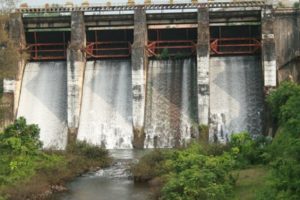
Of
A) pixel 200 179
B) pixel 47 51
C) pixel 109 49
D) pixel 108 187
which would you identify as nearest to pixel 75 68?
pixel 109 49

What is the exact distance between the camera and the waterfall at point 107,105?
32531 millimetres

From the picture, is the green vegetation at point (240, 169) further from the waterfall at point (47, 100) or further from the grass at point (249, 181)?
the waterfall at point (47, 100)

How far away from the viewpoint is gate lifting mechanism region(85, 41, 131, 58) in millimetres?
35784

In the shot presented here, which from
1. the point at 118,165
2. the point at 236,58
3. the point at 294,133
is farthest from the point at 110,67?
the point at 294,133

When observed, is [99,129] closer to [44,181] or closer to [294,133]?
[44,181]

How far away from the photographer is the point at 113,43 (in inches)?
1438

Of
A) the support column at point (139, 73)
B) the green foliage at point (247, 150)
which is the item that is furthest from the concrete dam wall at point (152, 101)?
the green foliage at point (247, 150)

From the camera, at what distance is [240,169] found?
18.6m

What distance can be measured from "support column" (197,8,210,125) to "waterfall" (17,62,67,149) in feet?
27.2

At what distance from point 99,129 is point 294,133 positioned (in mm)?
21576

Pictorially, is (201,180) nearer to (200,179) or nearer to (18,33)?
(200,179)

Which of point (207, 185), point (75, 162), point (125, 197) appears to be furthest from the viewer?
point (75, 162)

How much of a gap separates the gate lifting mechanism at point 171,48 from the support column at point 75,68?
4.30 m

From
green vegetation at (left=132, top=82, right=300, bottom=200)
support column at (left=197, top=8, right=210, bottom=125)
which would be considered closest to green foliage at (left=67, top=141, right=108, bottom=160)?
green vegetation at (left=132, top=82, right=300, bottom=200)
